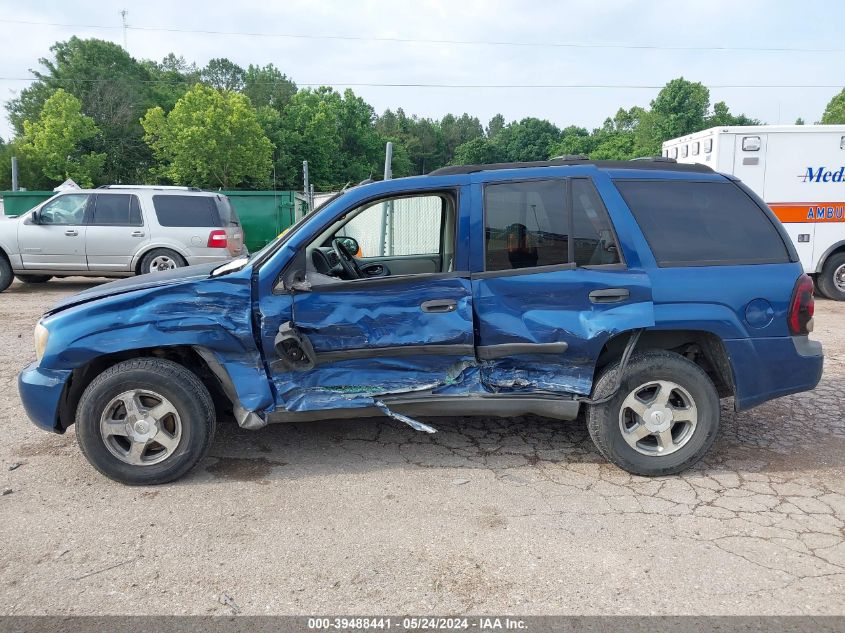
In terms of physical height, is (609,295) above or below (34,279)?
above

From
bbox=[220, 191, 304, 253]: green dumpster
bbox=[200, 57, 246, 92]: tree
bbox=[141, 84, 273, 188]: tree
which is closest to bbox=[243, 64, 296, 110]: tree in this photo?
bbox=[200, 57, 246, 92]: tree

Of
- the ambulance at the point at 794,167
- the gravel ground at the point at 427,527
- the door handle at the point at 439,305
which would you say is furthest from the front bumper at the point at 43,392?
the ambulance at the point at 794,167

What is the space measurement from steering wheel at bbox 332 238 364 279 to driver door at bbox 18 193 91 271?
850 centimetres

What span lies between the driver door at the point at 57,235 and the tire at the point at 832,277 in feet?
41.6

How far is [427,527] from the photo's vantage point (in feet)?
11.3

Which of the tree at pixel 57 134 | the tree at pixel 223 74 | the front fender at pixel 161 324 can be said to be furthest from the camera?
the tree at pixel 223 74

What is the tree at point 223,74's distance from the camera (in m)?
92.7

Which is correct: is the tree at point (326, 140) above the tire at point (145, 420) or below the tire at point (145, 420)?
above

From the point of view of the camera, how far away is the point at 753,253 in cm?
407

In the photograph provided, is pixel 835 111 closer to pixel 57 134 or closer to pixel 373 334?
pixel 57 134

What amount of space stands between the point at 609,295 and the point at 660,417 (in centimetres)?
82

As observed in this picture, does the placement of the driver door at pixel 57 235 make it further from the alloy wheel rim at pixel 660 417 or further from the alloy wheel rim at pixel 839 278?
the alloy wheel rim at pixel 839 278

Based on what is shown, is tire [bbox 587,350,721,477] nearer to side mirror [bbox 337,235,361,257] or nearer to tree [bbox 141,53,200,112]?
side mirror [bbox 337,235,361,257]

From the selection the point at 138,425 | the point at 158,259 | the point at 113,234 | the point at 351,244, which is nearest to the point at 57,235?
the point at 113,234
